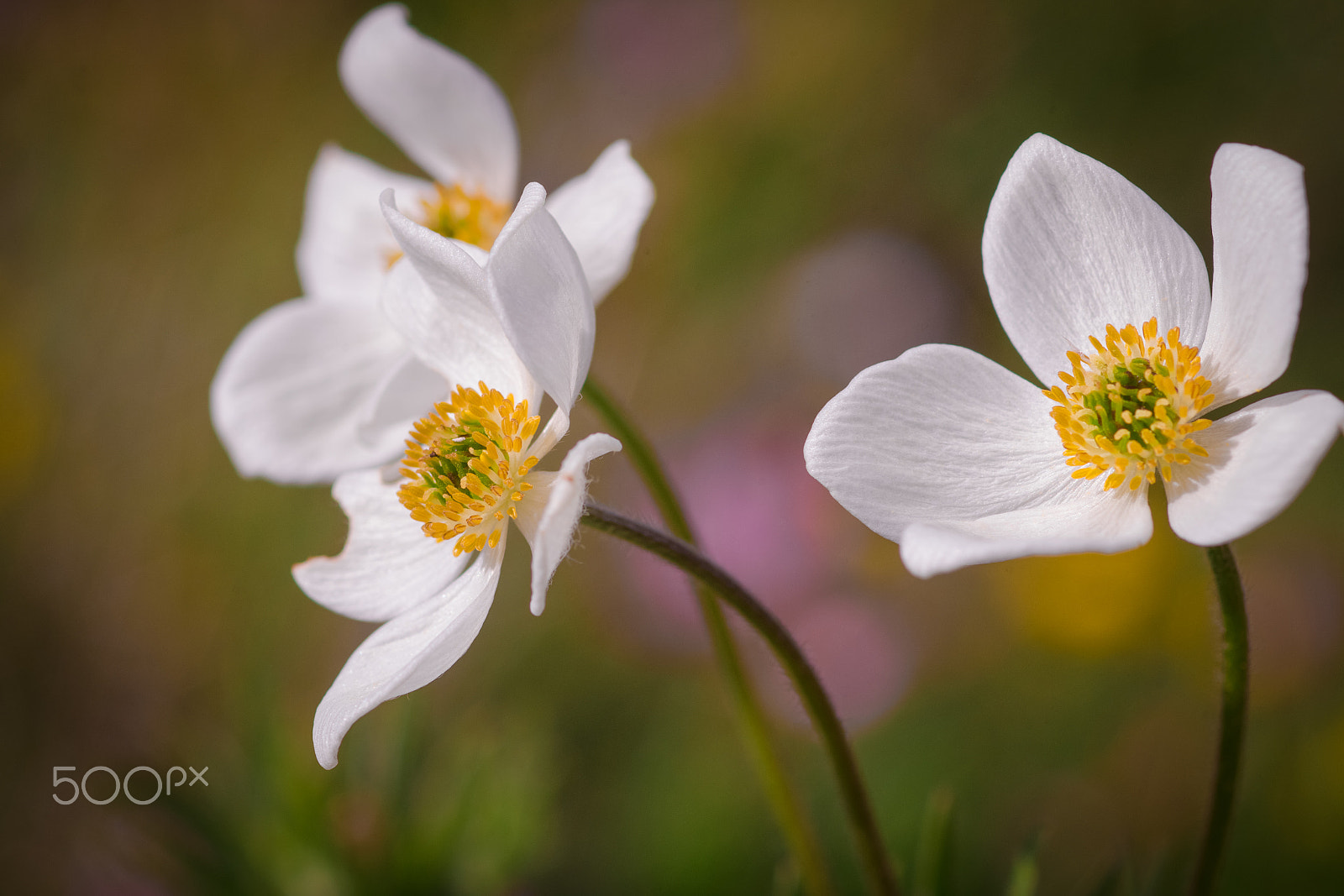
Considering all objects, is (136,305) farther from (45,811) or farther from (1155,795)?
(1155,795)

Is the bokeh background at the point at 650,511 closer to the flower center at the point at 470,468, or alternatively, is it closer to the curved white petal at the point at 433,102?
the flower center at the point at 470,468

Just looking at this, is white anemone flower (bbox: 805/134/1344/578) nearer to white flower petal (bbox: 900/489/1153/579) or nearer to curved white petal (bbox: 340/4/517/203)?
white flower petal (bbox: 900/489/1153/579)

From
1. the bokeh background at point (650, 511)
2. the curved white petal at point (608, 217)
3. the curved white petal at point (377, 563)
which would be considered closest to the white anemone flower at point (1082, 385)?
the curved white petal at point (608, 217)

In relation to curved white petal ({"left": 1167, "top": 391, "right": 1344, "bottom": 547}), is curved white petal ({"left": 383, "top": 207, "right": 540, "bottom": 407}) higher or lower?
lower

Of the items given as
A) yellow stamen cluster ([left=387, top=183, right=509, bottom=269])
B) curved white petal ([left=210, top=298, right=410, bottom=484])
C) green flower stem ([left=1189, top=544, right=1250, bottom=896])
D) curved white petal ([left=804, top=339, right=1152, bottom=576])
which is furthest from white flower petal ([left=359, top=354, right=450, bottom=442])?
green flower stem ([left=1189, top=544, right=1250, bottom=896])

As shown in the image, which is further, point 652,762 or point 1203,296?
point 652,762

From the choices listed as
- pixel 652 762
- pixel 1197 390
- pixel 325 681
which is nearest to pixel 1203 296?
pixel 1197 390
